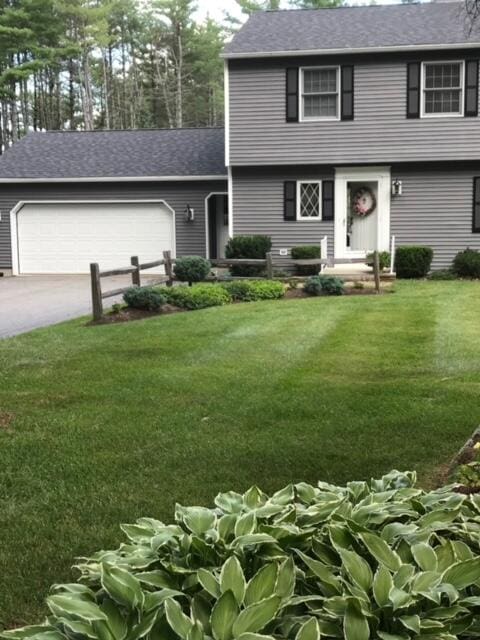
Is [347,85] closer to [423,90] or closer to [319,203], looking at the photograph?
[423,90]

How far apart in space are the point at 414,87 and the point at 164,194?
7633 millimetres

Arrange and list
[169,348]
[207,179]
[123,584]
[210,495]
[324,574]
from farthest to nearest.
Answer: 1. [207,179]
2. [169,348]
3. [210,495]
4. [324,574]
5. [123,584]

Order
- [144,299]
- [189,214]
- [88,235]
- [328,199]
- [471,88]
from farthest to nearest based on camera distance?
[88,235] → [189,214] → [328,199] → [471,88] → [144,299]

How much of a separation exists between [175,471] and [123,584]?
9.39ft

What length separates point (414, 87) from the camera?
18.0 m

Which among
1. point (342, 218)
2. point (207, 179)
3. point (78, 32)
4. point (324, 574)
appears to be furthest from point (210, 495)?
point (78, 32)

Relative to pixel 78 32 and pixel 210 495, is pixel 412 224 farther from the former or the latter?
pixel 78 32

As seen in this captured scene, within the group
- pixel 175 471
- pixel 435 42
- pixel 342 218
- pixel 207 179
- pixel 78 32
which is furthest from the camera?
pixel 78 32

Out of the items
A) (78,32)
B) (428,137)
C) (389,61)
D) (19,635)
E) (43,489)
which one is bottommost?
(43,489)

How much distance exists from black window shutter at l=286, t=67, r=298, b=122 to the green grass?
30.7 feet

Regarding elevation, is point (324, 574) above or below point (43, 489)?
above

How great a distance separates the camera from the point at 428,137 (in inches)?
710

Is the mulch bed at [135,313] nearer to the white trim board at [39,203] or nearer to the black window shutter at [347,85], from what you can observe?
the black window shutter at [347,85]

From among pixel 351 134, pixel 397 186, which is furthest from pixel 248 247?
pixel 397 186
